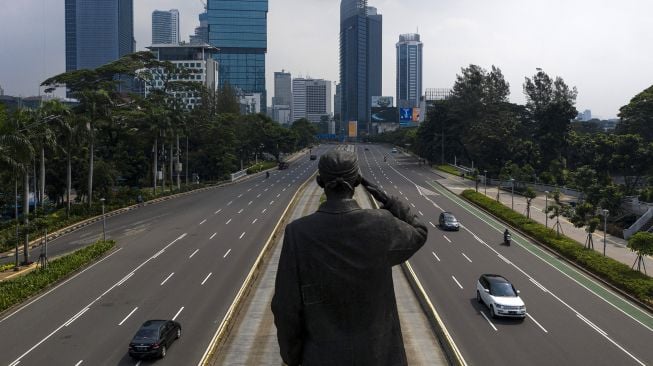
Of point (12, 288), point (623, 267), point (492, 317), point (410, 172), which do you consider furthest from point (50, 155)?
point (410, 172)

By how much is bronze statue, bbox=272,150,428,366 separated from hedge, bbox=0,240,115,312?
86.3 feet

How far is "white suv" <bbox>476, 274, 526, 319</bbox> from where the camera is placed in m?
23.9

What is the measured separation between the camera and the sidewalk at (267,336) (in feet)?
64.5

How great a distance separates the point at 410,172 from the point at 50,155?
6108cm

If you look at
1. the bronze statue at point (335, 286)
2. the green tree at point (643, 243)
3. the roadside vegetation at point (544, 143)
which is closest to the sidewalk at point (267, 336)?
the green tree at point (643, 243)

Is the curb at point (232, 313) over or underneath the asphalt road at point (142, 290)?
over

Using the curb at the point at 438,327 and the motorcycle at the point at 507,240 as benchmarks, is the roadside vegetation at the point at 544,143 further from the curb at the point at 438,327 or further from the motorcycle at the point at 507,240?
the curb at the point at 438,327

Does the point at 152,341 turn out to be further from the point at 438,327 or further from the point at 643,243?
the point at 643,243

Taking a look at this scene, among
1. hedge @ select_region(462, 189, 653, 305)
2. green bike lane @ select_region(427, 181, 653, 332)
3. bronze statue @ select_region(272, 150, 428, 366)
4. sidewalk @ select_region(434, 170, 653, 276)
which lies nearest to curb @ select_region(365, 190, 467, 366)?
green bike lane @ select_region(427, 181, 653, 332)

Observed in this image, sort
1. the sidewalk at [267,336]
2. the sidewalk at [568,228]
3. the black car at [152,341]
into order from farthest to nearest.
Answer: the sidewalk at [568,228], the black car at [152,341], the sidewalk at [267,336]

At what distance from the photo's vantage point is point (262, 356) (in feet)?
66.0

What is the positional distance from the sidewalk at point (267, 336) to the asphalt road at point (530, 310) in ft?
3.77

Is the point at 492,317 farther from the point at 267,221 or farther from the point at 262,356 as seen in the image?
the point at 267,221

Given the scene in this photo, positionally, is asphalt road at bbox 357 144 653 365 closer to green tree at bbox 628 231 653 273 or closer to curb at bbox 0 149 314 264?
green tree at bbox 628 231 653 273
